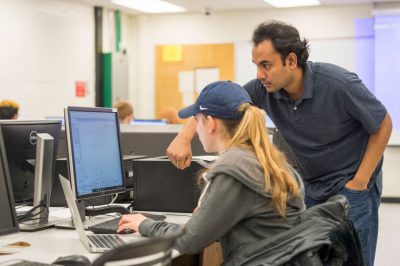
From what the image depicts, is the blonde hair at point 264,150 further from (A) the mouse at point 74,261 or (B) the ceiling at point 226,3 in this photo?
(B) the ceiling at point 226,3

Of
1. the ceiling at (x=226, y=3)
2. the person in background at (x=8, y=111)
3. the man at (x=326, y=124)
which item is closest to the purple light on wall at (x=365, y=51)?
the ceiling at (x=226, y=3)

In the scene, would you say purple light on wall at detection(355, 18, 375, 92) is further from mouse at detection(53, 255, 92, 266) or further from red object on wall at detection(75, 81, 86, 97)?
mouse at detection(53, 255, 92, 266)

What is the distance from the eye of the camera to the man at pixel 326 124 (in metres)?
2.50

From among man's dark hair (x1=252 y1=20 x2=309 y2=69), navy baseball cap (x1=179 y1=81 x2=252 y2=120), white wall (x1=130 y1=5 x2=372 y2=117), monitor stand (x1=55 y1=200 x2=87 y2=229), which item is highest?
white wall (x1=130 y1=5 x2=372 y2=117)

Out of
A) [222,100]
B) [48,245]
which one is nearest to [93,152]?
[48,245]

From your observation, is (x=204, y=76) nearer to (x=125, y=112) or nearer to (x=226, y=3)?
(x=226, y=3)

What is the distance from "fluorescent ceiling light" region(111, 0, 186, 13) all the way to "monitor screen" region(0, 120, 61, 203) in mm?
5306

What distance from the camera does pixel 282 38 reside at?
98.0 inches

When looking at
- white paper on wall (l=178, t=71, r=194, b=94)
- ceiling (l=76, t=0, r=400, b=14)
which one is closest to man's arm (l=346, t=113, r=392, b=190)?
ceiling (l=76, t=0, r=400, b=14)

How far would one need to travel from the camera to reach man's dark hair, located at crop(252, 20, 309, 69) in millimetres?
2488

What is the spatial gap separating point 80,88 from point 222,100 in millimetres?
6050

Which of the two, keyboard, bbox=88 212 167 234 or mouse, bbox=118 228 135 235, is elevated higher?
mouse, bbox=118 228 135 235

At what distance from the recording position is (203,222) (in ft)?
6.16

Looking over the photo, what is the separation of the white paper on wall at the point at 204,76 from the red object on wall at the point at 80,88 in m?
1.67
